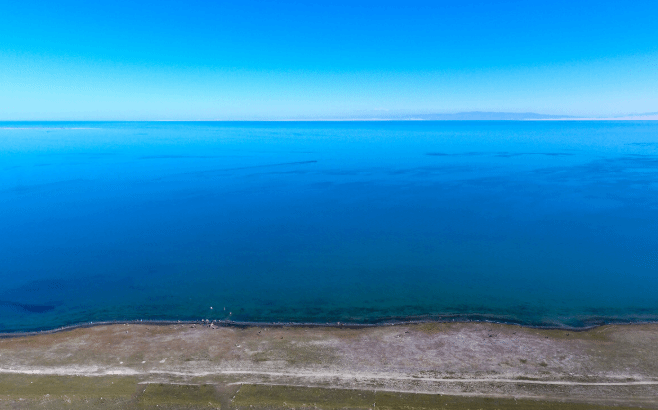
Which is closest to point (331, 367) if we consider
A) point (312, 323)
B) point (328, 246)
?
point (312, 323)

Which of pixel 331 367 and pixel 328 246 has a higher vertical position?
pixel 328 246

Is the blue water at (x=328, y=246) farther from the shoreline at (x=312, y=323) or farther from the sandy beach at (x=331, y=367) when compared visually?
the sandy beach at (x=331, y=367)

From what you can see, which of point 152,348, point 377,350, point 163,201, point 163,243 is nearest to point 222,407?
point 152,348

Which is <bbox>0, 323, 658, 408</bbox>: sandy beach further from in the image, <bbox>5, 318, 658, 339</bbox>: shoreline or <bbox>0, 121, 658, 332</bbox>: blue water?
<bbox>0, 121, 658, 332</bbox>: blue water

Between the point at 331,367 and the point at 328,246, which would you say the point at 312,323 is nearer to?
the point at 331,367

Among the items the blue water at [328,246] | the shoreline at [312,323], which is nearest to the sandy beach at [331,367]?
the shoreline at [312,323]

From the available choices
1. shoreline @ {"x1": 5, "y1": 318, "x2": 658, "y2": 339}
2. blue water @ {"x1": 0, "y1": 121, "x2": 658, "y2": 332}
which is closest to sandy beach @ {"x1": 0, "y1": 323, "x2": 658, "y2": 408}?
shoreline @ {"x1": 5, "y1": 318, "x2": 658, "y2": 339}
